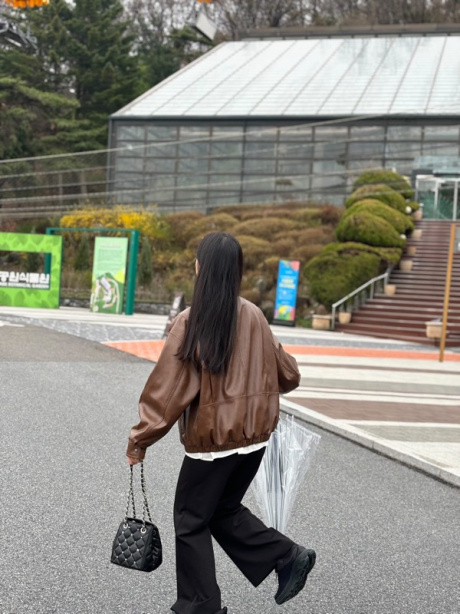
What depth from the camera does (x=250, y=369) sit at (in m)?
3.89

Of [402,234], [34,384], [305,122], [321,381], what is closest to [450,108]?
[305,122]

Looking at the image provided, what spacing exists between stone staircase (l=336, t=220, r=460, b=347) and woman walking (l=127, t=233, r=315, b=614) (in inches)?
865

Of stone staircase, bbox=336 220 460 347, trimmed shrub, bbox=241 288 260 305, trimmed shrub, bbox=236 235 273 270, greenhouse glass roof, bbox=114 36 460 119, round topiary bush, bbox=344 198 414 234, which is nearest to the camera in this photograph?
stone staircase, bbox=336 220 460 347

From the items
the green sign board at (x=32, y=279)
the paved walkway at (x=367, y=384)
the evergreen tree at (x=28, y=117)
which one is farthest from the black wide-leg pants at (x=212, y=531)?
the evergreen tree at (x=28, y=117)

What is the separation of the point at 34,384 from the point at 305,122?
3189cm

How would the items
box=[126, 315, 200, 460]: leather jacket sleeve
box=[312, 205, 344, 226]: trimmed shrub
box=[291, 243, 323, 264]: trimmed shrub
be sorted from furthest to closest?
box=[312, 205, 344, 226]: trimmed shrub
box=[291, 243, 323, 264]: trimmed shrub
box=[126, 315, 200, 460]: leather jacket sleeve

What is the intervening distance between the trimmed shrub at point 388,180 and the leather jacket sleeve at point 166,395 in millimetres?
34263

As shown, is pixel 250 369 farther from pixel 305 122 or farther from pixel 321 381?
pixel 305 122

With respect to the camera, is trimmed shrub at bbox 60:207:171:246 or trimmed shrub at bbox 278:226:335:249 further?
trimmed shrub at bbox 60:207:171:246

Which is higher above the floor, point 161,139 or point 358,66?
point 358,66

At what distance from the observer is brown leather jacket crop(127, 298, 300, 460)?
3.76 m

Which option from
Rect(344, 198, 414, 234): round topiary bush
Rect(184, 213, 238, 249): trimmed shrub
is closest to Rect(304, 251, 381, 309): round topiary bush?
Rect(344, 198, 414, 234): round topiary bush

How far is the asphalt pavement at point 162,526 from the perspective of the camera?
4480 mm

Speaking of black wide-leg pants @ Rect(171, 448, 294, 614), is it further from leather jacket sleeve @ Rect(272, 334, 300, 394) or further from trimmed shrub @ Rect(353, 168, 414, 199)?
trimmed shrub @ Rect(353, 168, 414, 199)
